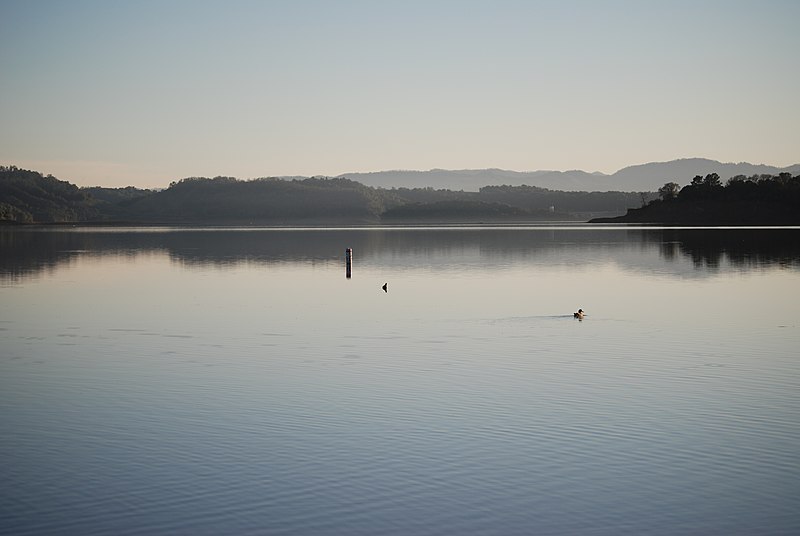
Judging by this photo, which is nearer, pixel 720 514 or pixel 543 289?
pixel 720 514

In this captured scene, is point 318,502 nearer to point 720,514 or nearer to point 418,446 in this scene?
point 418,446

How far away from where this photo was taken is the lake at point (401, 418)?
38.7 feet

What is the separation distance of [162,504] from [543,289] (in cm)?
3450

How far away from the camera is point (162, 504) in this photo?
1197 centimetres

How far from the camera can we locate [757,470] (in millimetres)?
13430

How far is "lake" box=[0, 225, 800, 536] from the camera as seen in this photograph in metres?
11.8

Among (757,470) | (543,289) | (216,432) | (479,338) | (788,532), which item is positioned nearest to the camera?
(788,532)

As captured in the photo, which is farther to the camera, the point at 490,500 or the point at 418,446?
the point at 418,446

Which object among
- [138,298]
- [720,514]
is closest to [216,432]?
[720,514]

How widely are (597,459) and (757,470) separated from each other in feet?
7.28

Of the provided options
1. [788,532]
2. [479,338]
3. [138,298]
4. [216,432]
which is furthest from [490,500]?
[138,298]

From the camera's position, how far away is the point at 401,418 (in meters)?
16.8

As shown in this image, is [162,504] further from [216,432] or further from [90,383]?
[90,383]

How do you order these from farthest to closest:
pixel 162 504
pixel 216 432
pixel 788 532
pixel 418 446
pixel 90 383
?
1. pixel 90 383
2. pixel 216 432
3. pixel 418 446
4. pixel 162 504
5. pixel 788 532
